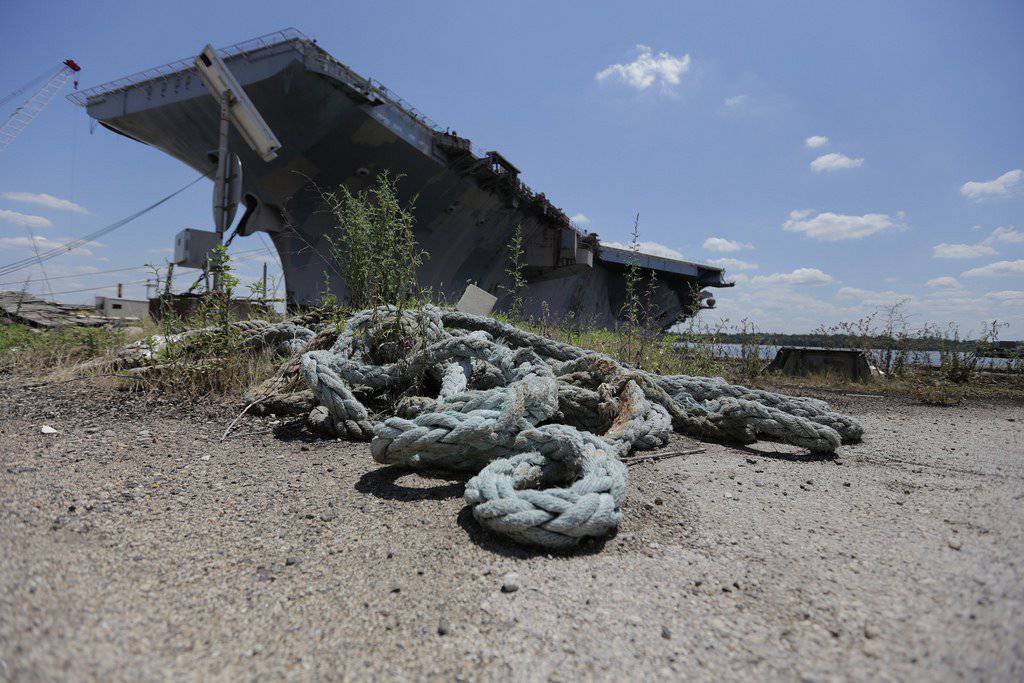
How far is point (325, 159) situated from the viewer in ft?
45.6

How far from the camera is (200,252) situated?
444 cm

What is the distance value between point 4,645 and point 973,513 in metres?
2.31

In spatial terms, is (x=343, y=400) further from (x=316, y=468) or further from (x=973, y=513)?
(x=973, y=513)

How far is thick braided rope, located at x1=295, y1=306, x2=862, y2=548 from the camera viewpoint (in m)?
1.31

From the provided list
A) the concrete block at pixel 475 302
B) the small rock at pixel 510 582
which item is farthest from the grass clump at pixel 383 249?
the small rock at pixel 510 582

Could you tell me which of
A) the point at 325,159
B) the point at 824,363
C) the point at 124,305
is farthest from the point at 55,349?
the point at 124,305

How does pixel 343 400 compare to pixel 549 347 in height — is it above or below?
below

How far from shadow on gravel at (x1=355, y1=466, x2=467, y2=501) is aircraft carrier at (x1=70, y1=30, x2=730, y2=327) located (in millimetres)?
7910

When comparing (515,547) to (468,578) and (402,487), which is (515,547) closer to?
(468,578)

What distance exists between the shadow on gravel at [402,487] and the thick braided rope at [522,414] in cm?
8

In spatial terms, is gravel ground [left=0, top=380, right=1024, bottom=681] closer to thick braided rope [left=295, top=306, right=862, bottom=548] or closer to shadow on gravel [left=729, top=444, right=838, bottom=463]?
thick braided rope [left=295, top=306, right=862, bottom=548]

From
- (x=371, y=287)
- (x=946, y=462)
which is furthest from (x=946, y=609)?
(x=371, y=287)

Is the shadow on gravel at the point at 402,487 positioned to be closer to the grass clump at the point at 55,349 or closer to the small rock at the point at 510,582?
the small rock at the point at 510,582

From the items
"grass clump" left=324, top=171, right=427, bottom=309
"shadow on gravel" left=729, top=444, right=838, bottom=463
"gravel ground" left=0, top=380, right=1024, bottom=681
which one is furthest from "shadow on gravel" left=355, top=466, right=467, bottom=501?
"shadow on gravel" left=729, top=444, right=838, bottom=463
